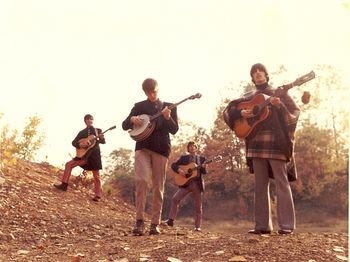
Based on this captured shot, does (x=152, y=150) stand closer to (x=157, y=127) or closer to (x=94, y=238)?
(x=157, y=127)

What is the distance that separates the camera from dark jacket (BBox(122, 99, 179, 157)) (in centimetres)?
679

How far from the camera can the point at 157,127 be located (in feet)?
22.3

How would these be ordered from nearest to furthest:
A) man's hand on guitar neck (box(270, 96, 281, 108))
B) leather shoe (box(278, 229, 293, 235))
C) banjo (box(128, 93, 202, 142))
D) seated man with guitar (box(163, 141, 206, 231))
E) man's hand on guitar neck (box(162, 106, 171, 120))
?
man's hand on guitar neck (box(270, 96, 281, 108)) < leather shoe (box(278, 229, 293, 235)) < man's hand on guitar neck (box(162, 106, 171, 120)) < banjo (box(128, 93, 202, 142)) < seated man with guitar (box(163, 141, 206, 231))

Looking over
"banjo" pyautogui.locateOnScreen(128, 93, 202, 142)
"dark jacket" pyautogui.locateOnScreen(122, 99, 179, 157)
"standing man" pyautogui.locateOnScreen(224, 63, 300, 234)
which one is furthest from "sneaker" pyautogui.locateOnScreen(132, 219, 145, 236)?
"standing man" pyautogui.locateOnScreen(224, 63, 300, 234)

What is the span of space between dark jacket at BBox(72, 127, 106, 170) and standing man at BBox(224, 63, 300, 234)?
6.87m

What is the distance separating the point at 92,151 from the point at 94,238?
16.5ft

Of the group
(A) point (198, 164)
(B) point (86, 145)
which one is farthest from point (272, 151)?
(B) point (86, 145)

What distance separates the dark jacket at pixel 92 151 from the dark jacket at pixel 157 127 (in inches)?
214

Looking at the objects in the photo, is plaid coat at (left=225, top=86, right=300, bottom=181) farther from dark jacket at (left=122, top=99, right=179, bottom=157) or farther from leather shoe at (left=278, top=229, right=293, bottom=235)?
dark jacket at (left=122, top=99, right=179, bottom=157)

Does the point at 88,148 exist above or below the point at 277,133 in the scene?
above

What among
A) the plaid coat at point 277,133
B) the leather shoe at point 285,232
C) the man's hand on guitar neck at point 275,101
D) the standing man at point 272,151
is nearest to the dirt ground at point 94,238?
the leather shoe at point 285,232

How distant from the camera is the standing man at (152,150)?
6777mm

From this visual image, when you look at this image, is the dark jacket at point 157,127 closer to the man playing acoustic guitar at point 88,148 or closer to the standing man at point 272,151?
the standing man at point 272,151

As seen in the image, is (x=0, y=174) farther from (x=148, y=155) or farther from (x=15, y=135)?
(x=148, y=155)
